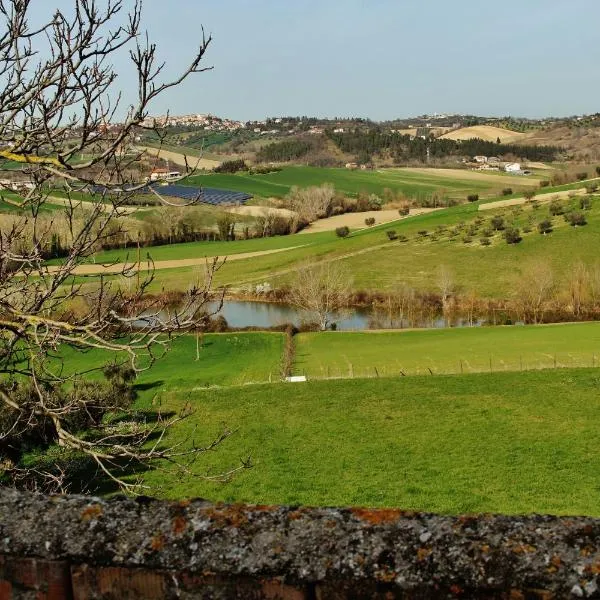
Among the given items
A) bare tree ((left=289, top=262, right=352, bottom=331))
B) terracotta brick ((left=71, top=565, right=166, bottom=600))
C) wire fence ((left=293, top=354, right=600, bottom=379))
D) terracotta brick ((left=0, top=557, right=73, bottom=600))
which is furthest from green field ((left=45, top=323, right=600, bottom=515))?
terracotta brick ((left=71, top=565, right=166, bottom=600))

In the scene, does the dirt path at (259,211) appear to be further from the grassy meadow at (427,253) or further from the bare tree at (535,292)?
the bare tree at (535,292)

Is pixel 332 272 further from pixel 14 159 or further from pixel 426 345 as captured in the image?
pixel 14 159

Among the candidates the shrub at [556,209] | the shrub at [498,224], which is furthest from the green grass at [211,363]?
the shrub at [556,209]

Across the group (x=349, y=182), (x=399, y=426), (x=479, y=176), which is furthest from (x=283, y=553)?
(x=479, y=176)

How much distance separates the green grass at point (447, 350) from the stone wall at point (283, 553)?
128 feet

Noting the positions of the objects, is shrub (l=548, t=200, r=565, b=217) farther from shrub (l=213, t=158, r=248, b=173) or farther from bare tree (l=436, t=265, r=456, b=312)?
shrub (l=213, t=158, r=248, b=173)

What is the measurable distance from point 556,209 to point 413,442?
69.3 meters

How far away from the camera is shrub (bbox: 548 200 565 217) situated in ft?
293

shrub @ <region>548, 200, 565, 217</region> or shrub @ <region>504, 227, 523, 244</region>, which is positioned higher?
shrub @ <region>548, 200, 565, 217</region>

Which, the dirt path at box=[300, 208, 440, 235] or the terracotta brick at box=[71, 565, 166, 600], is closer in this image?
the terracotta brick at box=[71, 565, 166, 600]

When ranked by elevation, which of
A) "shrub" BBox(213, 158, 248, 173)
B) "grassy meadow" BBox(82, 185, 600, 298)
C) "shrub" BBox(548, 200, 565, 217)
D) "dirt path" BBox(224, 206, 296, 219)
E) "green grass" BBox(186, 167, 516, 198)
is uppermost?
"shrub" BBox(213, 158, 248, 173)

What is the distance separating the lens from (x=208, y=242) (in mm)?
109062

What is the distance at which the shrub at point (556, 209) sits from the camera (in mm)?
89275

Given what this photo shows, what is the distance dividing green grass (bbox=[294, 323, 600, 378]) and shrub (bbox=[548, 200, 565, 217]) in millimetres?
42108
